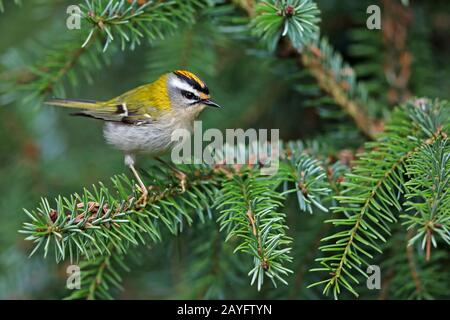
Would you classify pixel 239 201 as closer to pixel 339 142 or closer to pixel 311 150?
pixel 311 150

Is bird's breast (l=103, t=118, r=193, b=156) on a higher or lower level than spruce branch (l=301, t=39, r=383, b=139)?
lower

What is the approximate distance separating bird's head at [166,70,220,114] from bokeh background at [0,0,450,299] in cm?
9

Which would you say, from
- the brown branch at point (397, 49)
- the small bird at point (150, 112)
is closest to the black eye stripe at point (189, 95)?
the small bird at point (150, 112)

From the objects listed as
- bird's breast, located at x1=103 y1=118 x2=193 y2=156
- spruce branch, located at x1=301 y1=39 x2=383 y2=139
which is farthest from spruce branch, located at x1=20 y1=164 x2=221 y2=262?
spruce branch, located at x1=301 y1=39 x2=383 y2=139

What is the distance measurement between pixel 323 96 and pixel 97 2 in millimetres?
1003

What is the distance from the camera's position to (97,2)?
1.70 meters

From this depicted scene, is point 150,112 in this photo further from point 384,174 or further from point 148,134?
point 384,174

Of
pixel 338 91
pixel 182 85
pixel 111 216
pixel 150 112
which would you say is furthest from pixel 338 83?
pixel 111 216

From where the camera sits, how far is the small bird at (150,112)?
238 cm

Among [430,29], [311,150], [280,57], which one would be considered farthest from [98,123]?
[430,29]

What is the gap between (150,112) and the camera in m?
2.53

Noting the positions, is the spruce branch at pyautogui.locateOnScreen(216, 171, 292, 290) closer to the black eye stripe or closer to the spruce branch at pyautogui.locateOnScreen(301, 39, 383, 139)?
the spruce branch at pyautogui.locateOnScreen(301, 39, 383, 139)

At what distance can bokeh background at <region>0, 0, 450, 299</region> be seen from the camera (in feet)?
6.95

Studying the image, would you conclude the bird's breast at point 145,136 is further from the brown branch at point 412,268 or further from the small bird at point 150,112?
the brown branch at point 412,268
